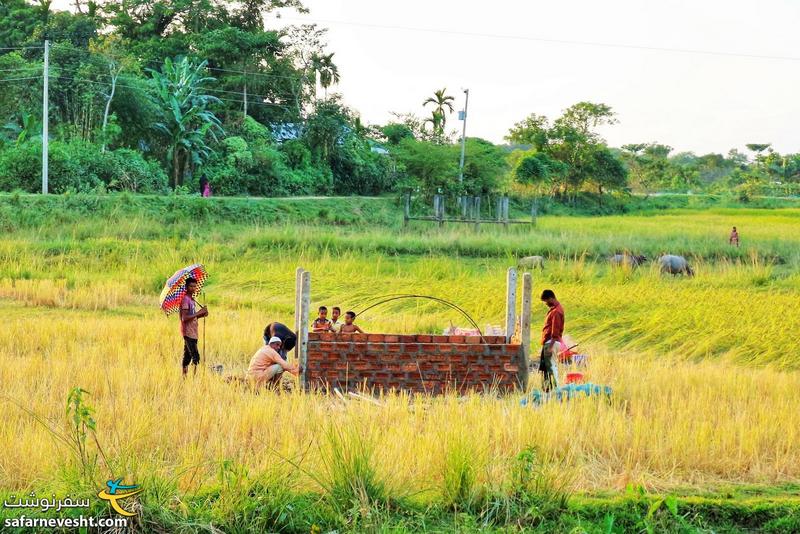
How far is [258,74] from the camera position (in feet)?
121

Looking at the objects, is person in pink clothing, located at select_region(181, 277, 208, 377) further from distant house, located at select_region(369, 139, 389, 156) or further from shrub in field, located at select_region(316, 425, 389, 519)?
distant house, located at select_region(369, 139, 389, 156)

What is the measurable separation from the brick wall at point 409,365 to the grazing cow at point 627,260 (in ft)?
30.1

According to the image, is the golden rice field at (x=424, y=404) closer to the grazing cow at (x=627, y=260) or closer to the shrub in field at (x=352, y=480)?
the shrub in field at (x=352, y=480)

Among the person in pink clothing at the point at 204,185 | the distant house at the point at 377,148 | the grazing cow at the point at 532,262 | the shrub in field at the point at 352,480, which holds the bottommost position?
the shrub in field at the point at 352,480

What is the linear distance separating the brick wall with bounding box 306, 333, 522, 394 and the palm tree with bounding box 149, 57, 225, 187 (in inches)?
977

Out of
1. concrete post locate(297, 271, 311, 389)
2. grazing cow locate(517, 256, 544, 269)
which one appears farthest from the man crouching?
grazing cow locate(517, 256, 544, 269)

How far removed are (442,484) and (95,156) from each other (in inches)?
1021

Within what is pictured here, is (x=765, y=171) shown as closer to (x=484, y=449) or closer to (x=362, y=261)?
(x=362, y=261)

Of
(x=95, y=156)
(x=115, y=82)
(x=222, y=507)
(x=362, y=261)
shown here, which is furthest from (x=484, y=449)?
(x=115, y=82)

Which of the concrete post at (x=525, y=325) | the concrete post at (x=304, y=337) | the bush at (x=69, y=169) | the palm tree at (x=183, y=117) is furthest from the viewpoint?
the palm tree at (x=183, y=117)

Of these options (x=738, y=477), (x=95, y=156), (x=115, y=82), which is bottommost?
(x=738, y=477)

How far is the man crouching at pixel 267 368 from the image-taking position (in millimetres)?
8594

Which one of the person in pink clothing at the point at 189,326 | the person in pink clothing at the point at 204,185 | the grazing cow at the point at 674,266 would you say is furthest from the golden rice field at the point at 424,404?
the person in pink clothing at the point at 204,185

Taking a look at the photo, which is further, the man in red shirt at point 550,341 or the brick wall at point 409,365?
the man in red shirt at point 550,341
